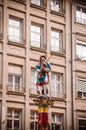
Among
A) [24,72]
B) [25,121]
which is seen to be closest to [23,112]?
[25,121]

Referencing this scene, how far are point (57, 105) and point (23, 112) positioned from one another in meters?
3.04

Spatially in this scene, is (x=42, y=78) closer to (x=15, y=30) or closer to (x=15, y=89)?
(x=15, y=89)

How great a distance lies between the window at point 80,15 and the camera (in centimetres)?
3523

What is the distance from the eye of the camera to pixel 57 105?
32.1 metres

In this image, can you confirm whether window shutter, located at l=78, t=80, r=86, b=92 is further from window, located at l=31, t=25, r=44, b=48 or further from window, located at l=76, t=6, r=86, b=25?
window, located at l=76, t=6, r=86, b=25

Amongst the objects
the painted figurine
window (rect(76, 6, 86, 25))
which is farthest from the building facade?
the painted figurine

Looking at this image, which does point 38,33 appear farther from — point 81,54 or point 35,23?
point 81,54

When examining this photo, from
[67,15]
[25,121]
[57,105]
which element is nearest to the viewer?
[25,121]

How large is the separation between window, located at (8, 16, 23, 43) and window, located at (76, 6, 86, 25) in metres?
5.70

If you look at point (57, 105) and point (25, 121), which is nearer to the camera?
point (25, 121)

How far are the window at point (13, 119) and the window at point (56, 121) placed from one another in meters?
2.91

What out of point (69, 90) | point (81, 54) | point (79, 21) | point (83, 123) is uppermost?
point (79, 21)

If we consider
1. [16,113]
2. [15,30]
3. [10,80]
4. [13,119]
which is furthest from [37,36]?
[13,119]

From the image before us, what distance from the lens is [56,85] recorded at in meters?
32.8
